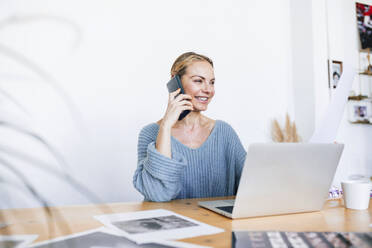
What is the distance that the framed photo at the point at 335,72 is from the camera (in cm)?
264

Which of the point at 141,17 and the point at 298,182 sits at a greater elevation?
the point at 141,17

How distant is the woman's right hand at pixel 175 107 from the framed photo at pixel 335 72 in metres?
1.84

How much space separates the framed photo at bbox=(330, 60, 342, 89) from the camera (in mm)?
2641

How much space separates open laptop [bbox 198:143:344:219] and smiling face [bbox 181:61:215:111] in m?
0.79

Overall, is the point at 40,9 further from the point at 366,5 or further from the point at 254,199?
the point at 366,5

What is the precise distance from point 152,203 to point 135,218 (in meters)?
0.26

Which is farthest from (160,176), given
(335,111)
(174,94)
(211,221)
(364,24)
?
(364,24)

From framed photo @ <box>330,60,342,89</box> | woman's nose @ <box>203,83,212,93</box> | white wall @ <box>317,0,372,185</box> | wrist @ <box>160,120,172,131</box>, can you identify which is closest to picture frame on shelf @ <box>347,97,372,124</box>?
white wall @ <box>317,0,372,185</box>

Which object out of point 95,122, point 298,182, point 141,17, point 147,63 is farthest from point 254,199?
point 141,17

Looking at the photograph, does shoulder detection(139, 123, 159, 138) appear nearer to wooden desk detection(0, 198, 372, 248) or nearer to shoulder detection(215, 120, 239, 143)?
shoulder detection(215, 120, 239, 143)

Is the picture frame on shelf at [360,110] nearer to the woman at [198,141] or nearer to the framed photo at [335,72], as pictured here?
the framed photo at [335,72]

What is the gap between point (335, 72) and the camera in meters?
2.68

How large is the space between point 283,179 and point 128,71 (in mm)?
1679

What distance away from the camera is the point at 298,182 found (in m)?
0.79
